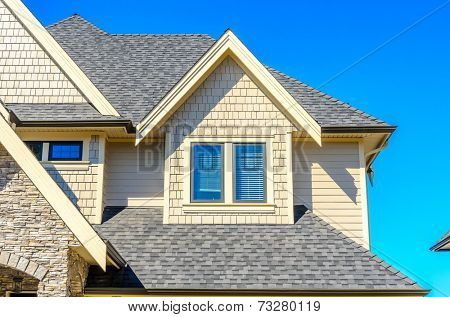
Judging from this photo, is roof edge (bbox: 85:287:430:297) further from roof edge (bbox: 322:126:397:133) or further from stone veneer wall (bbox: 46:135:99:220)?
roof edge (bbox: 322:126:397:133)

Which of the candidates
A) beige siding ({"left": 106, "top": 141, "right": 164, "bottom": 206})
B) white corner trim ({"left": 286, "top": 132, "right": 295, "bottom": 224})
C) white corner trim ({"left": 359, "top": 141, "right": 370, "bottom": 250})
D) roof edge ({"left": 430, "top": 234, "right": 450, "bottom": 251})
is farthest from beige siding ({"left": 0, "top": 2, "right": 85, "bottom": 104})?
roof edge ({"left": 430, "top": 234, "right": 450, "bottom": 251})

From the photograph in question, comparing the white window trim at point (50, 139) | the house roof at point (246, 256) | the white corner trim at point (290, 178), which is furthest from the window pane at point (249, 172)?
the white window trim at point (50, 139)

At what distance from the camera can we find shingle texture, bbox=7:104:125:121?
1429 cm

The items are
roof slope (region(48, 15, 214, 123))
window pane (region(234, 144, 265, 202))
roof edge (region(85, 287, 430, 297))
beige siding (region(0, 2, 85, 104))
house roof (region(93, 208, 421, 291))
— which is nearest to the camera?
roof edge (region(85, 287, 430, 297))

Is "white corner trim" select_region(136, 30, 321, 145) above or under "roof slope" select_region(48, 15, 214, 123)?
under

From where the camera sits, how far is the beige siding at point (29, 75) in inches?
599

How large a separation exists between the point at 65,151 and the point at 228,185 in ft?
12.8

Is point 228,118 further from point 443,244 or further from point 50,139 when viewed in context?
point 443,244

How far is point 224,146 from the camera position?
14438 mm

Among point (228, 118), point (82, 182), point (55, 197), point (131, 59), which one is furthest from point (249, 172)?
point (131, 59)

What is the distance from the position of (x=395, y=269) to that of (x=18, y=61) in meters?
10.1

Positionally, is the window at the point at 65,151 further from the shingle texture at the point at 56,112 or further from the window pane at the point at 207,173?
the window pane at the point at 207,173

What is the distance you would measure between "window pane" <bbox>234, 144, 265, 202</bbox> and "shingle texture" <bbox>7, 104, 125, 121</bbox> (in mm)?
2944

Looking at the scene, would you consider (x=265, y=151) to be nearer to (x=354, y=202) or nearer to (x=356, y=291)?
(x=354, y=202)
